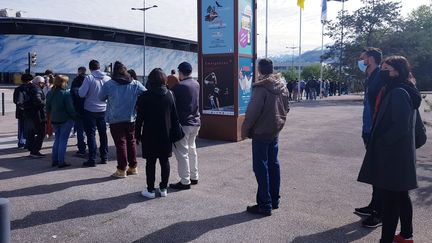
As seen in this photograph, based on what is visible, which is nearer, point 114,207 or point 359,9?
point 114,207

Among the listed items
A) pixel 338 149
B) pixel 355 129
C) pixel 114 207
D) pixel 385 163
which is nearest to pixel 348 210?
pixel 385 163

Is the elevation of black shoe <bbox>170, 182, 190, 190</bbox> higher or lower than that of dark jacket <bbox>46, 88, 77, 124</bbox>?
lower

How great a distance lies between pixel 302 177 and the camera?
6.84m

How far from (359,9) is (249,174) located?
96.4ft

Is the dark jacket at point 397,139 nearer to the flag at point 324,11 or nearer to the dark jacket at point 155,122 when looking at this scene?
the dark jacket at point 155,122

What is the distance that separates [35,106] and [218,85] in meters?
4.26

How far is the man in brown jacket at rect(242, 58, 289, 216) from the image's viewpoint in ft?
15.9

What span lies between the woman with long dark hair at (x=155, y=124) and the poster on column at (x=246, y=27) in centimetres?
487

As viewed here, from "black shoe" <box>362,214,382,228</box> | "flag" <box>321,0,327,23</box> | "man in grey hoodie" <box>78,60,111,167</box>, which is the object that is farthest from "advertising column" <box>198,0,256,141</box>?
"flag" <box>321,0,327,23</box>

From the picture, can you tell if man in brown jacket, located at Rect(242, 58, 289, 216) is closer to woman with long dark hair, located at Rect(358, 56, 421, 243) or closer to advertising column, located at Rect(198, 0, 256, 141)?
woman with long dark hair, located at Rect(358, 56, 421, 243)

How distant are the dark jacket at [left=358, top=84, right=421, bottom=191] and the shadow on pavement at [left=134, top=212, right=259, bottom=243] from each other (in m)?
1.65

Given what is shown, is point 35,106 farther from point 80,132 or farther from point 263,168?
point 263,168

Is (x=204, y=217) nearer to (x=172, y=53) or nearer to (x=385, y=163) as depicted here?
(x=385, y=163)

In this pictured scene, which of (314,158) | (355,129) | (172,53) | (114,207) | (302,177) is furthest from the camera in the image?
(172,53)
